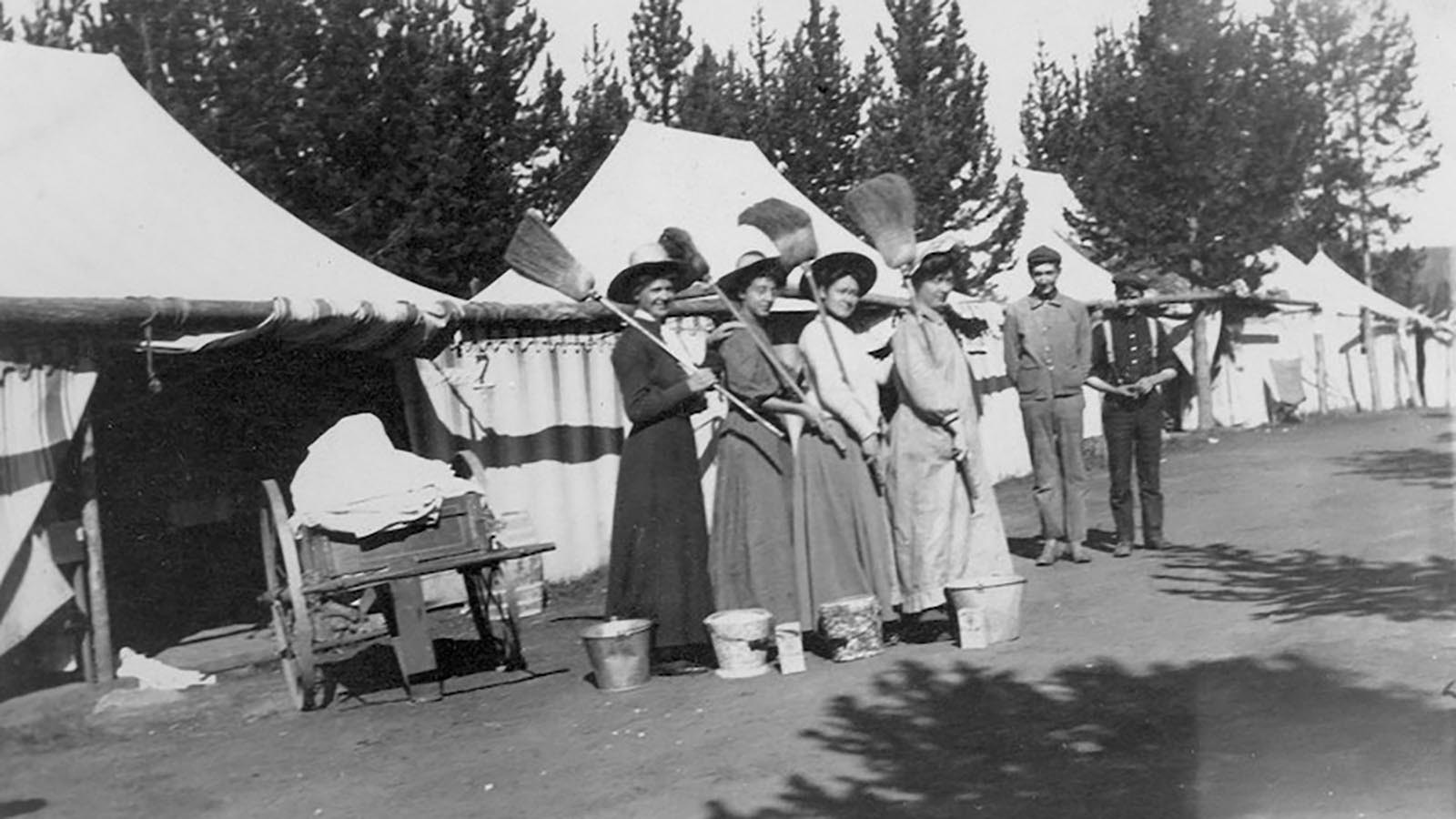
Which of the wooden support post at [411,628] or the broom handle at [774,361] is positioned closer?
the wooden support post at [411,628]

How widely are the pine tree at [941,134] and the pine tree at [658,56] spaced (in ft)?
11.1

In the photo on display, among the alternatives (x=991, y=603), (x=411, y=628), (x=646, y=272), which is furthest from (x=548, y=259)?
(x=991, y=603)

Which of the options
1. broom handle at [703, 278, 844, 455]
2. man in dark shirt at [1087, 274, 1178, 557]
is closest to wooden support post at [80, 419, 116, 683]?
broom handle at [703, 278, 844, 455]

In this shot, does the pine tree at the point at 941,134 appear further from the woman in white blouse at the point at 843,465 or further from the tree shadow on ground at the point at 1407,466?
the woman in white blouse at the point at 843,465

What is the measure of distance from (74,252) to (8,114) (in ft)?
4.42

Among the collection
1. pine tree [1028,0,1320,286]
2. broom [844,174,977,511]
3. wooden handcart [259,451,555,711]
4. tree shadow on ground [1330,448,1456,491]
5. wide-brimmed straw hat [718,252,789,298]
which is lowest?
tree shadow on ground [1330,448,1456,491]

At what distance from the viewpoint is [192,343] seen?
23.0 feet

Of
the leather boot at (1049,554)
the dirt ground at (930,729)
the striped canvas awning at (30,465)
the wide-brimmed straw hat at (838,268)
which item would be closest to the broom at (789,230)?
the wide-brimmed straw hat at (838,268)

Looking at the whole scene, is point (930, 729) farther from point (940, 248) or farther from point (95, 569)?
point (95, 569)

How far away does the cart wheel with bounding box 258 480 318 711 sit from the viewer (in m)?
5.82

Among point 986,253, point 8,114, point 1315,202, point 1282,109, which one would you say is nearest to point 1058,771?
point 8,114

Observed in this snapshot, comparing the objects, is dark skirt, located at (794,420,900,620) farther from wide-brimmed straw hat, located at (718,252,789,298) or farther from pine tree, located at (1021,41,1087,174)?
pine tree, located at (1021,41,1087,174)

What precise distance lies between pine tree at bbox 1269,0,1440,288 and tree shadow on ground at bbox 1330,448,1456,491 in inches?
289

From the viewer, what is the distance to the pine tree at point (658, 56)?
2094 cm
